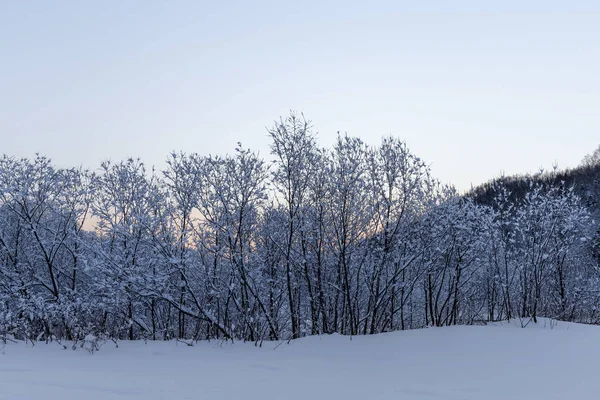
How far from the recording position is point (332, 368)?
6387 millimetres

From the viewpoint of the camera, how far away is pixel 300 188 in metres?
10.6

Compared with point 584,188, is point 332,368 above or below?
below

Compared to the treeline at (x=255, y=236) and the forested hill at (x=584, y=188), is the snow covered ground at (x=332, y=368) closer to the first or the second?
the treeline at (x=255, y=236)

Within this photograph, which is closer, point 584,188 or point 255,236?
point 255,236

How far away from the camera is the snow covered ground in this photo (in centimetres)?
448

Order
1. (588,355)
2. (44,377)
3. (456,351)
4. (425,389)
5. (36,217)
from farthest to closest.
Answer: (36,217), (456,351), (588,355), (425,389), (44,377)

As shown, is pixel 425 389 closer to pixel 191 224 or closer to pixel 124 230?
pixel 191 224

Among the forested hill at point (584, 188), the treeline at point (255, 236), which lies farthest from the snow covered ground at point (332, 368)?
the forested hill at point (584, 188)

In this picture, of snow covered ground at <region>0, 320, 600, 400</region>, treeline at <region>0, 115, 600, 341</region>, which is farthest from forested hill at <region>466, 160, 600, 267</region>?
snow covered ground at <region>0, 320, 600, 400</region>

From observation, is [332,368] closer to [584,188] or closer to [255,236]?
[255,236]

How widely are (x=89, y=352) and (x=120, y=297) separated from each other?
2.84 metres

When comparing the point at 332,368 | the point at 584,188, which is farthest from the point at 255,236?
the point at 584,188

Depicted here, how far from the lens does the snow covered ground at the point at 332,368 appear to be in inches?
177

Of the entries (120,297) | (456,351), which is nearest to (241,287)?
(120,297)
